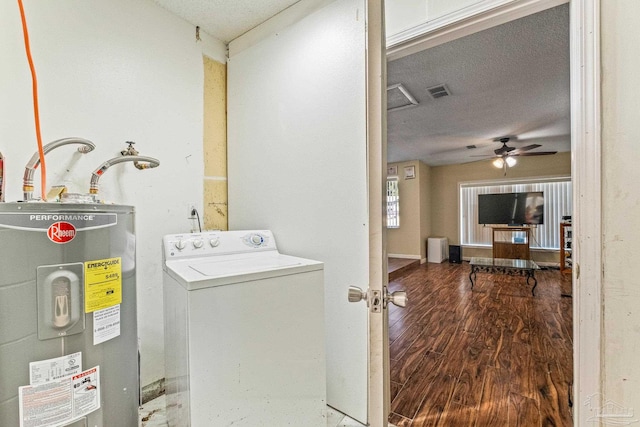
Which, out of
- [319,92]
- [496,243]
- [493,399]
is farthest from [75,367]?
[496,243]

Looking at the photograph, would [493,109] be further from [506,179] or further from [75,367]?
[75,367]

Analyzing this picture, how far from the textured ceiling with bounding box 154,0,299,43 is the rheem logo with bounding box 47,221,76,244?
5.36 feet

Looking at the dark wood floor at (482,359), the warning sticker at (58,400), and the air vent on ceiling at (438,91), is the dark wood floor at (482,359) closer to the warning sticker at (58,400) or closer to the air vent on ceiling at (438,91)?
the warning sticker at (58,400)

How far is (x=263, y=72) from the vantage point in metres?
1.97

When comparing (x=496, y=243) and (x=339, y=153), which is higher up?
(x=339, y=153)

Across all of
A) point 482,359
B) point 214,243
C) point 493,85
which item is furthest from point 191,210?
point 493,85

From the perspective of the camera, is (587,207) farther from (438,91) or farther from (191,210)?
(438,91)

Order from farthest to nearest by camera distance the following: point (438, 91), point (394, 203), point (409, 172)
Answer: point (394, 203), point (409, 172), point (438, 91)

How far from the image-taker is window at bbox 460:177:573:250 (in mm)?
5723

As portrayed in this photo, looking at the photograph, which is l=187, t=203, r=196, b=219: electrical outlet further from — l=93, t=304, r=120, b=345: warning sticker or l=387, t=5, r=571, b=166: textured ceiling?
l=387, t=5, r=571, b=166: textured ceiling

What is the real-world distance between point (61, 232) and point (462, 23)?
70.7 inches

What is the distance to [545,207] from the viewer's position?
19.2ft

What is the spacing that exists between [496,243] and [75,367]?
21.3 feet

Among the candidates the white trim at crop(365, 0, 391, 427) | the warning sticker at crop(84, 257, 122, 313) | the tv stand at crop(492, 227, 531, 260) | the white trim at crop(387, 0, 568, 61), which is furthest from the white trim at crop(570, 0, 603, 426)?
the tv stand at crop(492, 227, 531, 260)
